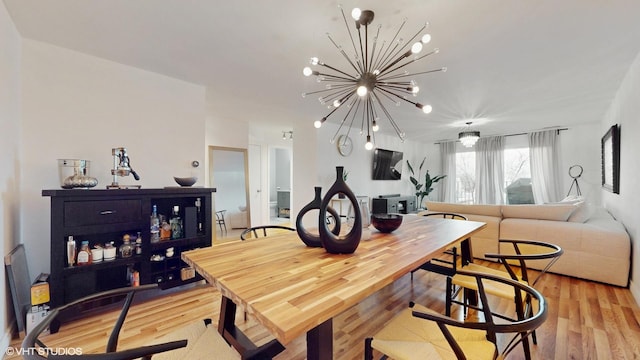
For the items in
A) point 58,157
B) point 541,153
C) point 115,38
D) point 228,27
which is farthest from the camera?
point 541,153

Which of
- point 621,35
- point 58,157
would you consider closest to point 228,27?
point 58,157

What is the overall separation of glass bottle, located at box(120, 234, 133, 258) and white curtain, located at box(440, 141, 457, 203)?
7252 mm

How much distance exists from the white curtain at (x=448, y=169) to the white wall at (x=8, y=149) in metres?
7.92

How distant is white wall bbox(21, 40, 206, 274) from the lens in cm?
211

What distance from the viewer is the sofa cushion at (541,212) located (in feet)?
10.0

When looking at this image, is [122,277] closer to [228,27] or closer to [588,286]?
[228,27]

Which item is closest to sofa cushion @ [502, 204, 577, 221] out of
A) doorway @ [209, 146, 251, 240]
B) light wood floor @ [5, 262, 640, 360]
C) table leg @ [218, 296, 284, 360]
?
light wood floor @ [5, 262, 640, 360]

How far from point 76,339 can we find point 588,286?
14.9 feet

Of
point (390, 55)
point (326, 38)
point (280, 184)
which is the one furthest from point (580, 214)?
point (280, 184)

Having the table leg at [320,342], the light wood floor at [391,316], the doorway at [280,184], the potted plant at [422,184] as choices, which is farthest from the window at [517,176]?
the table leg at [320,342]

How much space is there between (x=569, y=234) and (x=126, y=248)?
177 inches

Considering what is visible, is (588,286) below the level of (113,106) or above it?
below

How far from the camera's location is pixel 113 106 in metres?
2.45

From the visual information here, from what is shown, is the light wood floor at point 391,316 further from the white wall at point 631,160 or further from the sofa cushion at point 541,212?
the sofa cushion at point 541,212
